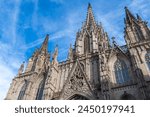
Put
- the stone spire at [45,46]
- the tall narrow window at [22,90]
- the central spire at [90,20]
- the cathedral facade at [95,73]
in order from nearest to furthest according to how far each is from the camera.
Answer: the cathedral facade at [95,73] < the tall narrow window at [22,90] < the stone spire at [45,46] < the central spire at [90,20]

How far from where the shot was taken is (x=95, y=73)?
70.1 feet

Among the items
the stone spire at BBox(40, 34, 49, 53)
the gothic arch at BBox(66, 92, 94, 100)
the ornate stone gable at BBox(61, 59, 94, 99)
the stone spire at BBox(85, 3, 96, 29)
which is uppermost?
the stone spire at BBox(85, 3, 96, 29)

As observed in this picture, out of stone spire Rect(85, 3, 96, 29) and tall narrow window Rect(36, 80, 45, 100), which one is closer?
tall narrow window Rect(36, 80, 45, 100)

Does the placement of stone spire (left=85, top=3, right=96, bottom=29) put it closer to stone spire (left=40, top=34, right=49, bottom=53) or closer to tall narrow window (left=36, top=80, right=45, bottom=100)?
stone spire (left=40, top=34, right=49, bottom=53)

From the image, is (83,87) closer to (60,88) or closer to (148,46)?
(60,88)

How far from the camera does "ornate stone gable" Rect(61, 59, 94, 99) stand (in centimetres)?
1962

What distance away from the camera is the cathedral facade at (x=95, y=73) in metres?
17.6

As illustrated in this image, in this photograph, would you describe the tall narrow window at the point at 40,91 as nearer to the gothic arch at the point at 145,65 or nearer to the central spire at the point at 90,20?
the gothic arch at the point at 145,65

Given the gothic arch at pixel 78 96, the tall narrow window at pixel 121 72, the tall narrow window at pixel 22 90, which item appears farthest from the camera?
the tall narrow window at pixel 22 90

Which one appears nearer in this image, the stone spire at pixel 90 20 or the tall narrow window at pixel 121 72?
the tall narrow window at pixel 121 72

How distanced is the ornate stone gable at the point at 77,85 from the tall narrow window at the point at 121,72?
3.73 m

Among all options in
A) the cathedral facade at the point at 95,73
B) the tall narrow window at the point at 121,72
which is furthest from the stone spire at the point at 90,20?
the tall narrow window at the point at 121,72

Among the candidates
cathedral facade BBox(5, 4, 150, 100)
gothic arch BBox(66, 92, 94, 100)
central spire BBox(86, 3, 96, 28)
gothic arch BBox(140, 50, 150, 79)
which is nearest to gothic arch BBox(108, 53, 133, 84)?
cathedral facade BBox(5, 4, 150, 100)

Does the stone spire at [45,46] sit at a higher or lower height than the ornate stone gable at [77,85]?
higher
